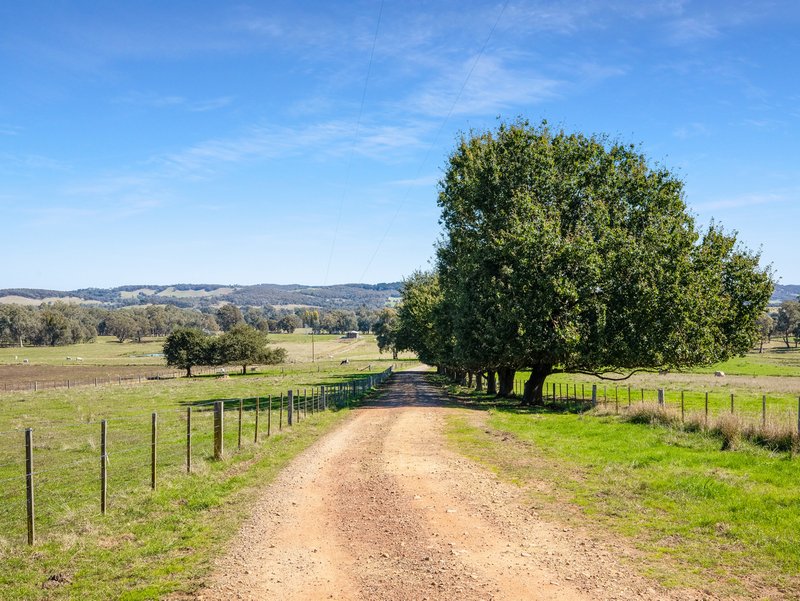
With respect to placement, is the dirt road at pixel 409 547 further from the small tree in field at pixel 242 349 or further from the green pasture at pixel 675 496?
the small tree in field at pixel 242 349

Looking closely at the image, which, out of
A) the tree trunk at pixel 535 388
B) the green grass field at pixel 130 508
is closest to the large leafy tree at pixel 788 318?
the tree trunk at pixel 535 388

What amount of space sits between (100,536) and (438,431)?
15640mm

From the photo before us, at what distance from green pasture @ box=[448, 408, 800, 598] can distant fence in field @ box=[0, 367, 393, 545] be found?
350 inches

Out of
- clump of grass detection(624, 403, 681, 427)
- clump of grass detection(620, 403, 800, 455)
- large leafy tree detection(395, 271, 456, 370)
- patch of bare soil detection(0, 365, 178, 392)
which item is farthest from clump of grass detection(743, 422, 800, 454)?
patch of bare soil detection(0, 365, 178, 392)

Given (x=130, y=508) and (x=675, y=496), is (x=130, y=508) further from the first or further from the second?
(x=675, y=496)

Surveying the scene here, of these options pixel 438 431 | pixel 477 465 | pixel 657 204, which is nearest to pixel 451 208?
pixel 657 204

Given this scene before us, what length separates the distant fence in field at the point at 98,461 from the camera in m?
13.3

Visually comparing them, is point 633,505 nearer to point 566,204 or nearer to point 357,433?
point 357,433

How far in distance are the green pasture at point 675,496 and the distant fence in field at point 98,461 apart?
8.88 metres

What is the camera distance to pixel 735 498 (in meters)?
13.1

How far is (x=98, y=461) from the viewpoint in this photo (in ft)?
73.7

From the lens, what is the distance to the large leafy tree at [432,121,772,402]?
1378 inches

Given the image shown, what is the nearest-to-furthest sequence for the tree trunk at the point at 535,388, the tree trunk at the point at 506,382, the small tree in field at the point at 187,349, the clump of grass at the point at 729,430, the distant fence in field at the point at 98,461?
the distant fence in field at the point at 98,461
the clump of grass at the point at 729,430
the tree trunk at the point at 535,388
the tree trunk at the point at 506,382
the small tree in field at the point at 187,349

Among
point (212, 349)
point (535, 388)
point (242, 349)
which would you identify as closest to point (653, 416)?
point (535, 388)
